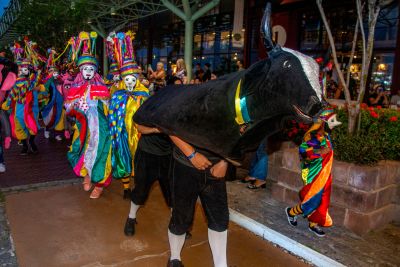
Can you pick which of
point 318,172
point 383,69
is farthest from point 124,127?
point 383,69

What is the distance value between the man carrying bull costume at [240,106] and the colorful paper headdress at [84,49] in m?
2.45

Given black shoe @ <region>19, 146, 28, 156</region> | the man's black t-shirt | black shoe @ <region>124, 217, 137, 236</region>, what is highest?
the man's black t-shirt

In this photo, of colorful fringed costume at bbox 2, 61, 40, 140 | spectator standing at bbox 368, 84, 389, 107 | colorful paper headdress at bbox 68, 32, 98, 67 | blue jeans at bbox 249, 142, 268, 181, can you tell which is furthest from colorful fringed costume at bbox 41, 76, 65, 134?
A: spectator standing at bbox 368, 84, 389, 107

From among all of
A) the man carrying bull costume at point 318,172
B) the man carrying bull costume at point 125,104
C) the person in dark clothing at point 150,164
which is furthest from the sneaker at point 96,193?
the man carrying bull costume at point 318,172

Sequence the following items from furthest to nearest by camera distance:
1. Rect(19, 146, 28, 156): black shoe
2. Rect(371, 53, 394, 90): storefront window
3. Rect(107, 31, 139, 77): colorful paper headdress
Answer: Rect(371, 53, 394, 90): storefront window
Rect(19, 146, 28, 156): black shoe
Rect(107, 31, 139, 77): colorful paper headdress

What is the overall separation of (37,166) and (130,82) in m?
3.20

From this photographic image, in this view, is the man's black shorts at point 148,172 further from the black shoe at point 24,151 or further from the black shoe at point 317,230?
the black shoe at point 24,151

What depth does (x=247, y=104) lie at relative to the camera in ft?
6.48

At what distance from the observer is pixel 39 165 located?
262 inches

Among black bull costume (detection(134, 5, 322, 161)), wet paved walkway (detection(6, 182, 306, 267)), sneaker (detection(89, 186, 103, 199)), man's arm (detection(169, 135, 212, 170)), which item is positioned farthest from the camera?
sneaker (detection(89, 186, 103, 199))

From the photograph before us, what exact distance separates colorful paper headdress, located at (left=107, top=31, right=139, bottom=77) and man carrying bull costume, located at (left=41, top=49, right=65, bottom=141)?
471cm

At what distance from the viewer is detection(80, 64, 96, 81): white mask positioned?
4777 mm

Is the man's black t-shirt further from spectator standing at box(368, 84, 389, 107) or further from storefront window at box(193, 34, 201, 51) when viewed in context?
storefront window at box(193, 34, 201, 51)

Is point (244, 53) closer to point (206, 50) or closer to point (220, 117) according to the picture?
point (206, 50)
